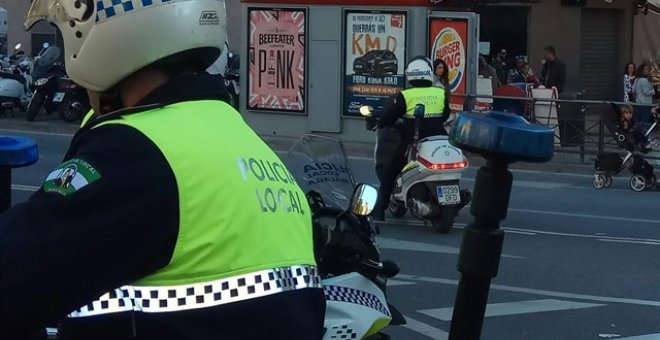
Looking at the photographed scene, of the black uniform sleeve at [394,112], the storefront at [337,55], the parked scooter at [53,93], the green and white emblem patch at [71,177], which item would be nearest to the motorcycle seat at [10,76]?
the parked scooter at [53,93]

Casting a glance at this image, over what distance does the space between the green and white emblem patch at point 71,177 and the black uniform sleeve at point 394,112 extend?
10287 mm

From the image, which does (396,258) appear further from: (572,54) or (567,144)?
(572,54)

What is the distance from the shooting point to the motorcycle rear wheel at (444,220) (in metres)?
11.7

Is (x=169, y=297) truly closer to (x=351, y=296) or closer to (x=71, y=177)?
(x=71, y=177)

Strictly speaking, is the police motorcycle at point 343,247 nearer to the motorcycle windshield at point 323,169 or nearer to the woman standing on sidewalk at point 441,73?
the motorcycle windshield at point 323,169

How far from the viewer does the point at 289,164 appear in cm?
471

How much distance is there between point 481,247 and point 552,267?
24.9 feet

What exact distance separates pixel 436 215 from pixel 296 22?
10.4 m

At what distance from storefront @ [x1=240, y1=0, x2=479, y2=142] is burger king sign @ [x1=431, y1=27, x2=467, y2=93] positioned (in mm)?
17

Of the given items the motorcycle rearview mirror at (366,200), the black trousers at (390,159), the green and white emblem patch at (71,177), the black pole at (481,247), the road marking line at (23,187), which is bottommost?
the road marking line at (23,187)

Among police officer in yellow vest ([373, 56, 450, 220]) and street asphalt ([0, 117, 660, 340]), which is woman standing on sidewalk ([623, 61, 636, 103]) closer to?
street asphalt ([0, 117, 660, 340])

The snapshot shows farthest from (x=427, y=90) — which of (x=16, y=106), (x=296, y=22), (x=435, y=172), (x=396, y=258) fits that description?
(x=16, y=106)

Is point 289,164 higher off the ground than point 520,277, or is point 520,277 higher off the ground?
point 289,164

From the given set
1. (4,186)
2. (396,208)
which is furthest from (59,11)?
(396,208)
